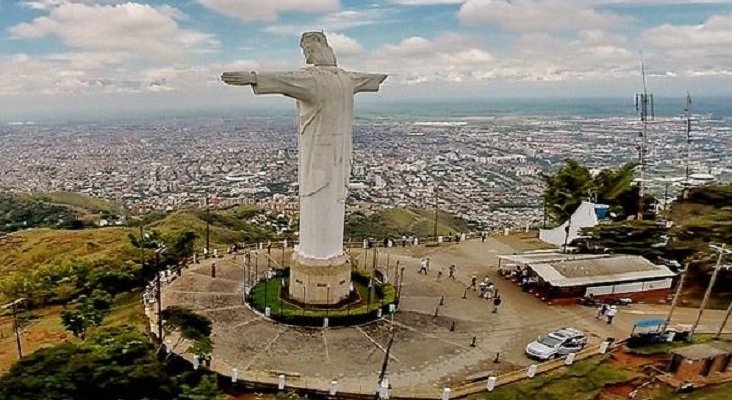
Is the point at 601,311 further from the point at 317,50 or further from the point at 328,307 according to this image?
the point at 317,50

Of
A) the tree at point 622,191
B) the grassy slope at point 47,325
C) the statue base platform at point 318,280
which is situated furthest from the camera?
the tree at point 622,191

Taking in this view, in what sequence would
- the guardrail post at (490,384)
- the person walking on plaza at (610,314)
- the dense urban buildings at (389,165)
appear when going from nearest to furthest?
the guardrail post at (490,384) < the person walking on plaza at (610,314) < the dense urban buildings at (389,165)

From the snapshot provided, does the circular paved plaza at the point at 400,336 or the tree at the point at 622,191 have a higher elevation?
the tree at the point at 622,191

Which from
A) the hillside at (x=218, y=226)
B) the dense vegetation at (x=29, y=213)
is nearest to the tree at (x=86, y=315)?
the hillside at (x=218, y=226)

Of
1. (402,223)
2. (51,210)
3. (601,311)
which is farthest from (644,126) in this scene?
(51,210)

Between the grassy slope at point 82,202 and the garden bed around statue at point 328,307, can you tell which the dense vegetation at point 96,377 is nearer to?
the garden bed around statue at point 328,307

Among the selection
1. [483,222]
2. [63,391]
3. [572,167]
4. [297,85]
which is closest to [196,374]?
[63,391]
